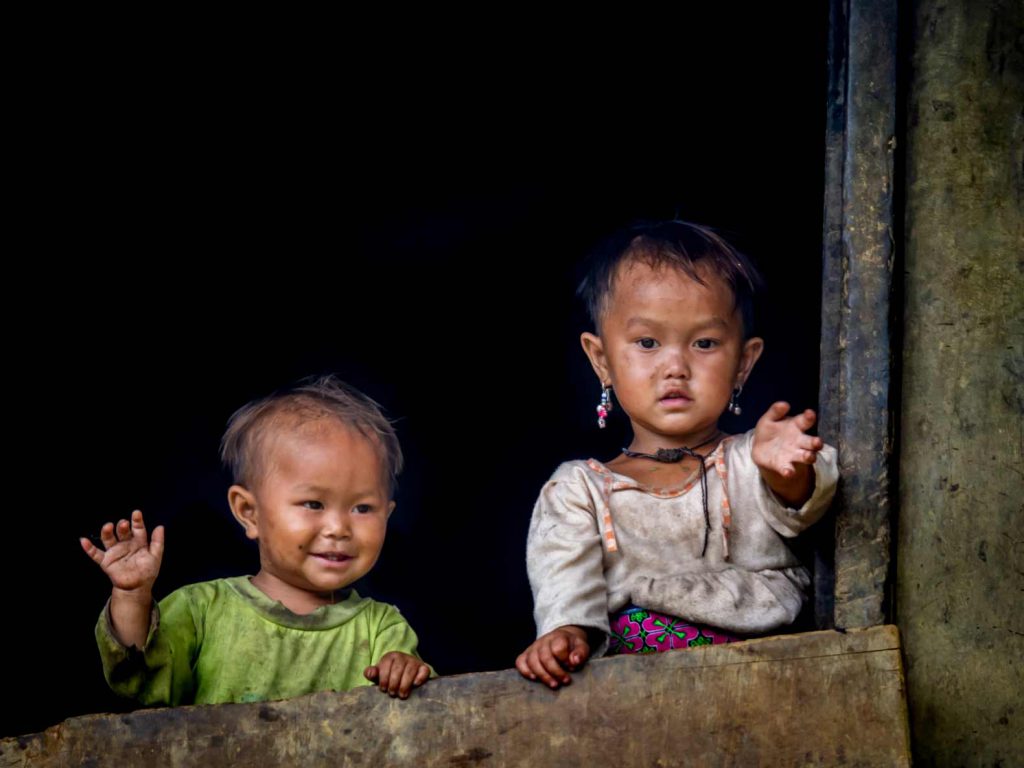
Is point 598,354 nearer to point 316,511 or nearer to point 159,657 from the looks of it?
point 316,511

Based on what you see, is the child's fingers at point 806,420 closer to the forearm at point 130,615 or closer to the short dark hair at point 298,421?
the short dark hair at point 298,421

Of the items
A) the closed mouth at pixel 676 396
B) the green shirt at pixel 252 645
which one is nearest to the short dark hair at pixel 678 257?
the closed mouth at pixel 676 396

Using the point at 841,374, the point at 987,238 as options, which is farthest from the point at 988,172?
the point at 841,374

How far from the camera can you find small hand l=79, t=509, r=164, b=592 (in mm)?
3275

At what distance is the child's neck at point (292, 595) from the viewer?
3.73m

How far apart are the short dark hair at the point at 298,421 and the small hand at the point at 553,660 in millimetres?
860

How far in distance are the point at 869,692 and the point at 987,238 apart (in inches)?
42.1

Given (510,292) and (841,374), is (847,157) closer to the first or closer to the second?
(841,374)

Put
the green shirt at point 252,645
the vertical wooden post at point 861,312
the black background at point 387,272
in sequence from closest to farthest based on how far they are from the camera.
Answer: the vertical wooden post at point 861,312
the green shirt at point 252,645
the black background at point 387,272

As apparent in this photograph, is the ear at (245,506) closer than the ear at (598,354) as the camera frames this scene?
Yes

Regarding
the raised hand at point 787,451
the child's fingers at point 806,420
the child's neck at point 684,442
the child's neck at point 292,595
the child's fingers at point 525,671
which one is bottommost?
the child's fingers at point 525,671

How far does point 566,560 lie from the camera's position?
345 cm

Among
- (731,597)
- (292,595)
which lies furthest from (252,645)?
(731,597)

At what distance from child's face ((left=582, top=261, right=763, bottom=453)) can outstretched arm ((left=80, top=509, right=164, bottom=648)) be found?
1.28m
